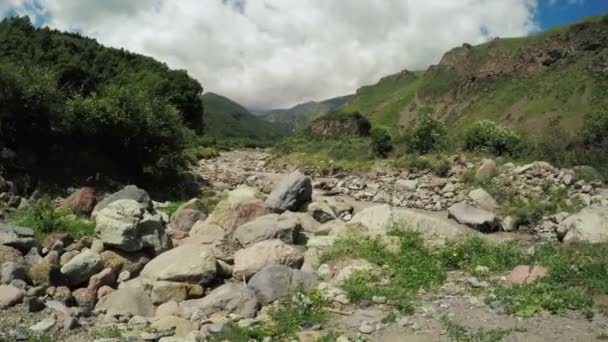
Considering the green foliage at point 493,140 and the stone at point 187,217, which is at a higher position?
the green foliage at point 493,140

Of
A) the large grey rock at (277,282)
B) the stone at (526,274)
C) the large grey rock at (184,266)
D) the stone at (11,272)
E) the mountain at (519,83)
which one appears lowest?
the stone at (526,274)

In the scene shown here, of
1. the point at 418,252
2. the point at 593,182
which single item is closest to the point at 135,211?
the point at 418,252

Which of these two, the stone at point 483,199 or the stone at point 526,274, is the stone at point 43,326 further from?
the stone at point 483,199

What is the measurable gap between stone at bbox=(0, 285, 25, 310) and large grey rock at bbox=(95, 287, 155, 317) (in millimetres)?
1389

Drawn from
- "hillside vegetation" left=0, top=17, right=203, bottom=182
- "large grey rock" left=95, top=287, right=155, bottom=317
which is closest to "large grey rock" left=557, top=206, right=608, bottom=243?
"large grey rock" left=95, top=287, right=155, bottom=317

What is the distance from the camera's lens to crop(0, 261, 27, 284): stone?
9516 millimetres

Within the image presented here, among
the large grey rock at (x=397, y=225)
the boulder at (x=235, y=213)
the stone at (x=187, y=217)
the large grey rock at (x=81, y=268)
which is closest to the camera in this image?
the large grey rock at (x=81, y=268)

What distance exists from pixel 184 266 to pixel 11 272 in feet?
11.2

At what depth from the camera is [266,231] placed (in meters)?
13.9

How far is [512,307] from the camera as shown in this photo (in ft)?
27.9

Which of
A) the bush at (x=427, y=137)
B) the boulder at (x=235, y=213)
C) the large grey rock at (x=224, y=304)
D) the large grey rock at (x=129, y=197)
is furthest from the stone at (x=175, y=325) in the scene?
the bush at (x=427, y=137)

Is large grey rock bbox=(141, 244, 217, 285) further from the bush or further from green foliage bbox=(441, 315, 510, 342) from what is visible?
the bush

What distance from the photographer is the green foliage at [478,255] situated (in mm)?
11219

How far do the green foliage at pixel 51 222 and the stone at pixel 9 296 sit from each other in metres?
3.97
